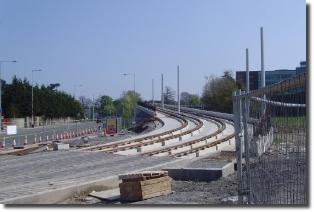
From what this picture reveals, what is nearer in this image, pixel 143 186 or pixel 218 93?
pixel 143 186

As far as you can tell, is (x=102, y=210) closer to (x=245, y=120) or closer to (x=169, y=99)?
(x=245, y=120)

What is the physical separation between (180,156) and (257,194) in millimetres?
18388

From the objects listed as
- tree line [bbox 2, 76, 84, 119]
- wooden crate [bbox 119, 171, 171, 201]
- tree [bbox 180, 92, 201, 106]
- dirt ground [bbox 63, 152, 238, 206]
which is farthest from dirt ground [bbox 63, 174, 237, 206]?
tree [bbox 180, 92, 201, 106]

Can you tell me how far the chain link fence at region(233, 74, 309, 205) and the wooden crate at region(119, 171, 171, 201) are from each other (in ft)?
12.2

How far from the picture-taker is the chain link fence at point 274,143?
18.0 feet

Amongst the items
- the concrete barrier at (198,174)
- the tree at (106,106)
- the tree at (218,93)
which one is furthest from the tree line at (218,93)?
the concrete barrier at (198,174)

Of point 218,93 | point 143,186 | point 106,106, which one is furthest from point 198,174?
point 106,106

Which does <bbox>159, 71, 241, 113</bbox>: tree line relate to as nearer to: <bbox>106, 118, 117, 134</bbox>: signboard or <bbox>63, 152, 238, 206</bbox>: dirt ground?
<bbox>106, 118, 117, 134</bbox>: signboard

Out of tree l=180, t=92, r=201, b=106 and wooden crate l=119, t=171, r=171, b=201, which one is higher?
tree l=180, t=92, r=201, b=106

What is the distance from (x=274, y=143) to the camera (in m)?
6.57

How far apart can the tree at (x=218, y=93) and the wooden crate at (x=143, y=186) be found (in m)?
71.5

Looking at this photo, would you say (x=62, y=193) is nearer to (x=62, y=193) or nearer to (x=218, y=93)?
(x=62, y=193)

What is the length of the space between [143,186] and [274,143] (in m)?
6.21

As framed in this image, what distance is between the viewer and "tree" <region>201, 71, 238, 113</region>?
89425 millimetres
